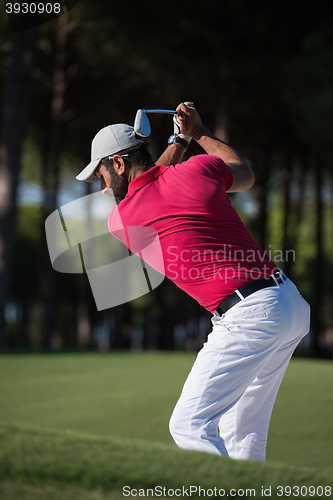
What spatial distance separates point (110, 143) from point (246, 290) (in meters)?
1.06

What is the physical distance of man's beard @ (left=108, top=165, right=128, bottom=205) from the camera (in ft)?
Result: 8.94

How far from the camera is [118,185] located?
2.74 meters

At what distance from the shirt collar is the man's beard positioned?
130 millimetres

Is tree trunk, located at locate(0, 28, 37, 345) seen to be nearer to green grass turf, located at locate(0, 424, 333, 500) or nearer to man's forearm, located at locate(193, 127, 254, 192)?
green grass turf, located at locate(0, 424, 333, 500)

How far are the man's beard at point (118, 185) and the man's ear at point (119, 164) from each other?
2 cm

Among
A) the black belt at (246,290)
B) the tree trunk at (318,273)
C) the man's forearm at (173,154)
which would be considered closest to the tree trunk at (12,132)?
the man's forearm at (173,154)

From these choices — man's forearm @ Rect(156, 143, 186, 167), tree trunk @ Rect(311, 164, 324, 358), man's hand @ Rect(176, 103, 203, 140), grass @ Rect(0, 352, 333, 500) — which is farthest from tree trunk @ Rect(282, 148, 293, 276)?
man's hand @ Rect(176, 103, 203, 140)

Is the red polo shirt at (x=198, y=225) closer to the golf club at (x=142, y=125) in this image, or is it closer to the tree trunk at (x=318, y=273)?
the golf club at (x=142, y=125)

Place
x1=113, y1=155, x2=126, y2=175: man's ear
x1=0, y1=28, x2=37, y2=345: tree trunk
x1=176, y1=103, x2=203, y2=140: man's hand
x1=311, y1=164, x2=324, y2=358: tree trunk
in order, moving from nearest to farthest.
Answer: x1=113, y1=155, x2=126, y2=175: man's ear < x1=176, y1=103, x2=203, y2=140: man's hand < x1=0, y1=28, x2=37, y2=345: tree trunk < x1=311, y1=164, x2=324, y2=358: tree trunk

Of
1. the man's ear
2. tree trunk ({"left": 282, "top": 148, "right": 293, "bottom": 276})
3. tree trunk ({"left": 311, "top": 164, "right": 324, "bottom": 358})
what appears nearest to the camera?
the man's ear

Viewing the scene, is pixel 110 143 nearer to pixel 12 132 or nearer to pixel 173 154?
pixel 173 154

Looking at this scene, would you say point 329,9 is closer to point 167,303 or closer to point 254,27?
point 254,27

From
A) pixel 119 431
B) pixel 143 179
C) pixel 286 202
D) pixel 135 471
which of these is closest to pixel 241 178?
pixel 143 179

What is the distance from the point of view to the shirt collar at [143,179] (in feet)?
8.40
